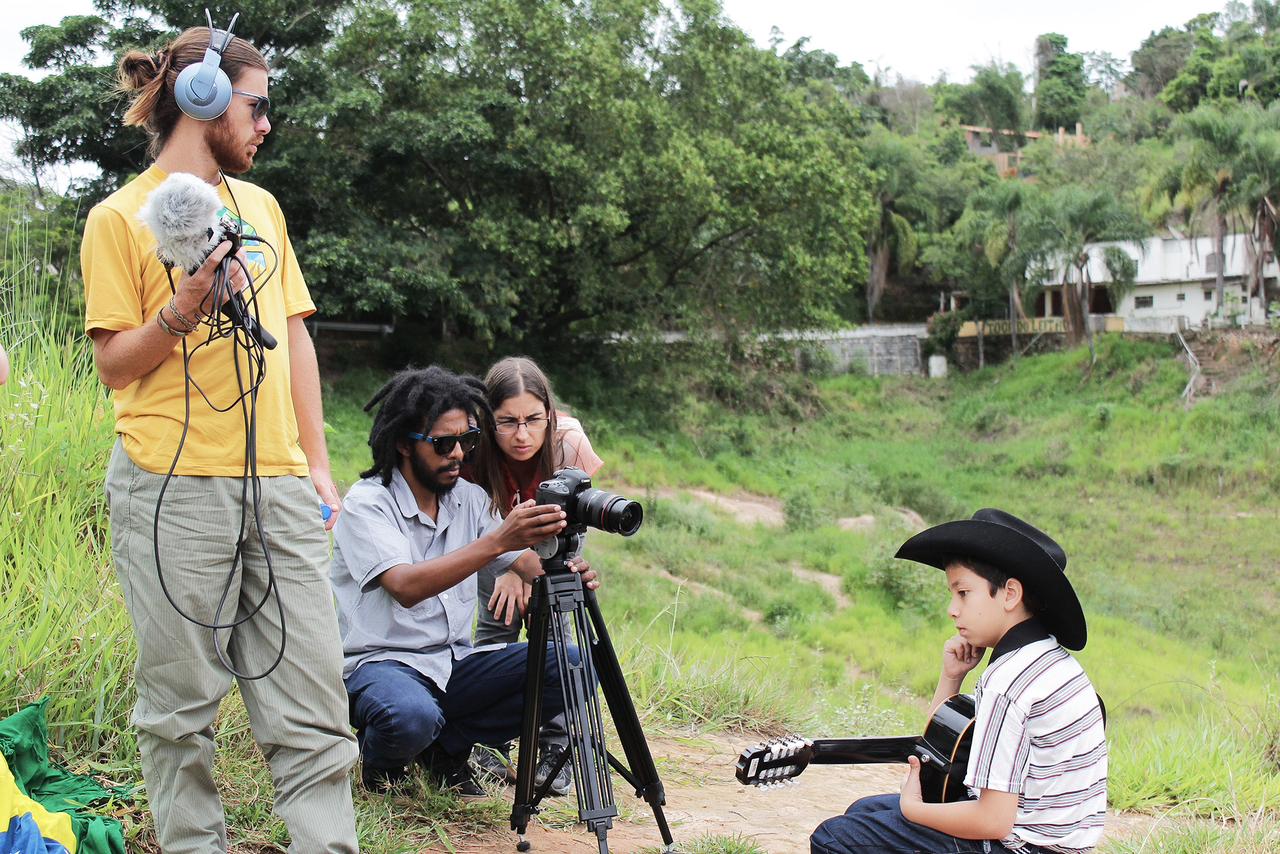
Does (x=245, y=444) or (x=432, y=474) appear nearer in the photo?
(x=245, y=444)

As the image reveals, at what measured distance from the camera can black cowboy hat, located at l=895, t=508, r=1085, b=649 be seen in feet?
7.59

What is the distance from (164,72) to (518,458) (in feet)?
4.92

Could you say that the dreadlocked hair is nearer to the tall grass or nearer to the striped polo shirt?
the tall grass

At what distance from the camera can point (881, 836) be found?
2.55 metres

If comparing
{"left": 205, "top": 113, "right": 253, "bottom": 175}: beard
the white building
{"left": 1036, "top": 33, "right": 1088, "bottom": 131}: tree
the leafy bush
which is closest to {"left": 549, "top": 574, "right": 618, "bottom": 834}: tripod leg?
{"left": 205, "top": 113, "right": 253, "bottom": 175}: beard

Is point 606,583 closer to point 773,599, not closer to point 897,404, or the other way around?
point 773,599

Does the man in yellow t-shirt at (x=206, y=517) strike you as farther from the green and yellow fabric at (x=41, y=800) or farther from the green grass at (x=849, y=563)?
the green grass at (x=849, y=563)

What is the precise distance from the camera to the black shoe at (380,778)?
3.28 meters

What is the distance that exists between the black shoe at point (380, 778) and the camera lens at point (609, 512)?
1.07m

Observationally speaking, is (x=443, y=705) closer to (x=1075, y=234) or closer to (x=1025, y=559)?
(x=1025, y=559)

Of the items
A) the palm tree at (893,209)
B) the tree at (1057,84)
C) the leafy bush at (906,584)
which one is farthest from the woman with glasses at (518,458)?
the tree at (1057,84)

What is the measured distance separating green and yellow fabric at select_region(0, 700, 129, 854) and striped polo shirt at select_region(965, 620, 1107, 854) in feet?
6.02

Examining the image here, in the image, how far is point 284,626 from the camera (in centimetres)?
242

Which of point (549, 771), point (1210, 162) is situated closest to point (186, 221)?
point (549, 771)
